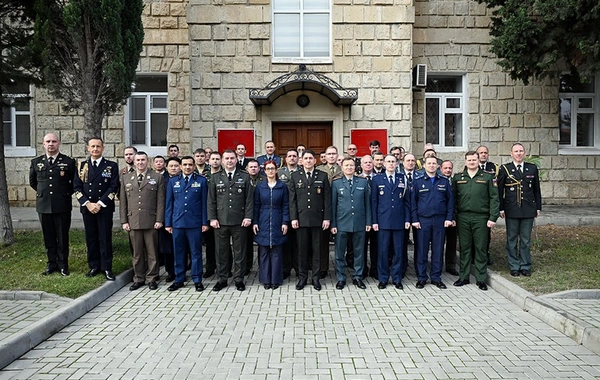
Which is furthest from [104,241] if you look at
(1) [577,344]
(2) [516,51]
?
(2) [516,51]

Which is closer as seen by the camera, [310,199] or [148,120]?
[310,199]

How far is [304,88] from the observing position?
41.2 ft

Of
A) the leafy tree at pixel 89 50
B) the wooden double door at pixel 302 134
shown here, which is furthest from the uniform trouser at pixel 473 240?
the leafy tree at pixel 89 50

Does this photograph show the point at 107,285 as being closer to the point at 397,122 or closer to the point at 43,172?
the point at 43,172

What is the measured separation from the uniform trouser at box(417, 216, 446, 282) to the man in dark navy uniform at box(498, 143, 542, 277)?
102 cm

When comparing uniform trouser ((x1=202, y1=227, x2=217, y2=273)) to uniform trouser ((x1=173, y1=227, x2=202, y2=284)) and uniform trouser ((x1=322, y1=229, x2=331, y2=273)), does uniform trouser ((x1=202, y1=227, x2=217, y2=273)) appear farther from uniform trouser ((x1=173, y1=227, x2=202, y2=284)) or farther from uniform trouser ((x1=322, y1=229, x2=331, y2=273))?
uniform trouser ((x1=322, y1=229, x2=331, y2=273))

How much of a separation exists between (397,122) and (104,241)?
298 inches

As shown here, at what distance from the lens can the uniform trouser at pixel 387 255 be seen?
26.3 ft

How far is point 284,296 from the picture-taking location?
744 centimetres

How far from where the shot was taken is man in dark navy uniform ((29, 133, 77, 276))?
796 cm

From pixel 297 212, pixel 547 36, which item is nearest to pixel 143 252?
pixel 297 212

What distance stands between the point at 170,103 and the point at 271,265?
7.76 metres

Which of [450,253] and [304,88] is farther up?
[304,88]

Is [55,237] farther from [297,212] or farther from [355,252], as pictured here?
[355,252]
